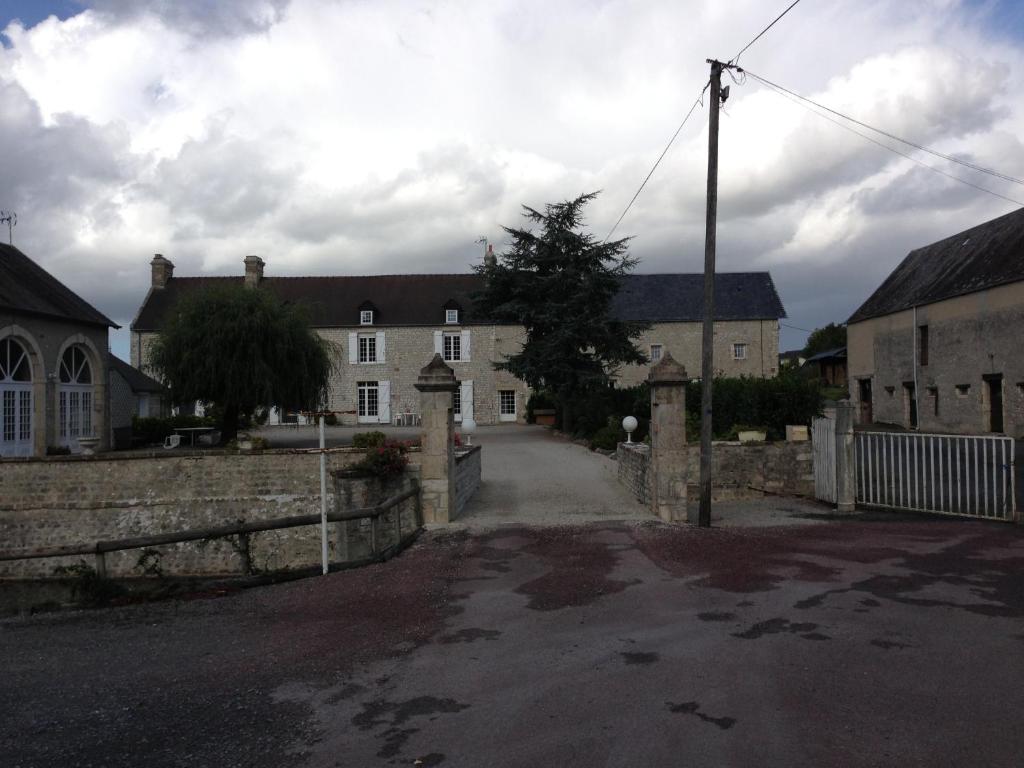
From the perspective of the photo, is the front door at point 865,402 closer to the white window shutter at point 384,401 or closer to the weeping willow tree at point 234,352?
the white window shutter at point 384,401

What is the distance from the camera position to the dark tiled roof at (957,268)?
2641 cm

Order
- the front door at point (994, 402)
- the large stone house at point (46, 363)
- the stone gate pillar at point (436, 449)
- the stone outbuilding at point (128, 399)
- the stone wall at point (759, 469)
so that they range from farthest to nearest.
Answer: the stone outbuilding at point (128, 399), the front door at point (994, 402), the large stone house at point (46, 363), the stone wall at point (759, 469), the stone gate pillar at point (436, 449)

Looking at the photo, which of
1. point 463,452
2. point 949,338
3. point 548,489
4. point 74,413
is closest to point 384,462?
point 463,452

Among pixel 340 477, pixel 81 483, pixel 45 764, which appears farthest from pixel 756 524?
pixel 81 483

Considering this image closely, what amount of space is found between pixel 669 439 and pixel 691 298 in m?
34.5

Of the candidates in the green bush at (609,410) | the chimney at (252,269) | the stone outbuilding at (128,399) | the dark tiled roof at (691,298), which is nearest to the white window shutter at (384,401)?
the chimney at (252,269)

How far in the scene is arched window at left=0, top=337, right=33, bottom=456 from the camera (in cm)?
2052

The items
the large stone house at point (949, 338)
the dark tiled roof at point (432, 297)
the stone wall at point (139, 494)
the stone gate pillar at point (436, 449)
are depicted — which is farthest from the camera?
the dark tiled roof at point (432, 297)

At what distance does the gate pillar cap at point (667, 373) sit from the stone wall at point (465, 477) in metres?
3.41

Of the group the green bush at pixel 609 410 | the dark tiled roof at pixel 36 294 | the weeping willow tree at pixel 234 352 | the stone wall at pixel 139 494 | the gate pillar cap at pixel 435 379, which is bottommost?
the stone wall at pixel 139 494

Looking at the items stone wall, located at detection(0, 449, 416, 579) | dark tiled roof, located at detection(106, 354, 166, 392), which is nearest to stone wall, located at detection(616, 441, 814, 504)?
stone wall, located at detection(0, 449, 416, 579)

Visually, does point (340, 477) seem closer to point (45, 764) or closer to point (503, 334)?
point (45, 764)

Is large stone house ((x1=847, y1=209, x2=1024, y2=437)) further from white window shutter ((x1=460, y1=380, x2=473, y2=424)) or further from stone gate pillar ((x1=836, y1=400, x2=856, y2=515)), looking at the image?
white window shutter ((x1=460, y1=380, x2=473, y2=424))

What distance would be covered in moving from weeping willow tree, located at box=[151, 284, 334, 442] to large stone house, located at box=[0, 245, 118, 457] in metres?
2.51
